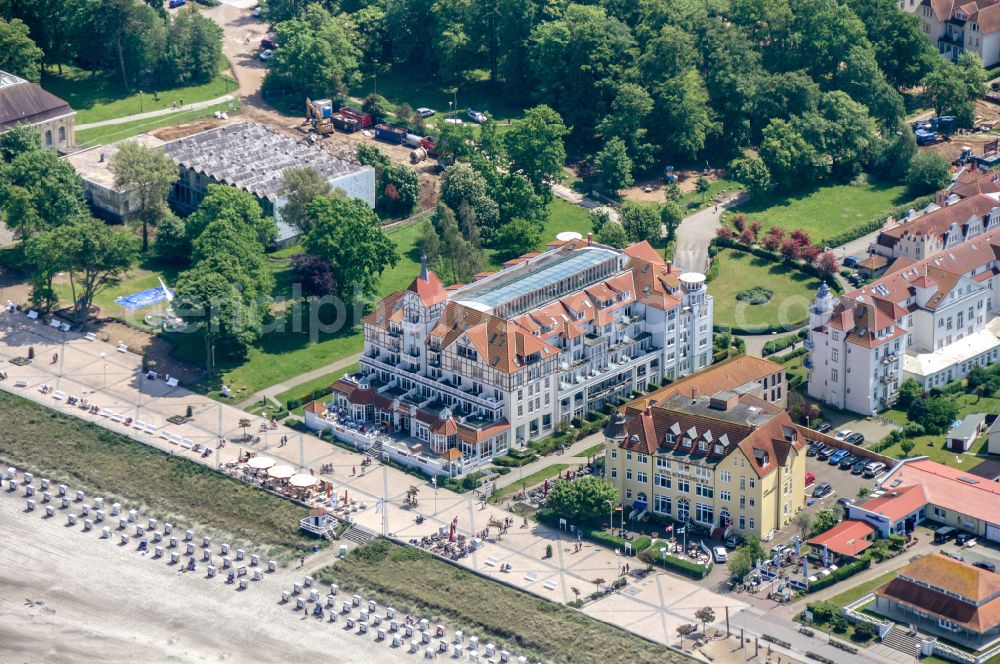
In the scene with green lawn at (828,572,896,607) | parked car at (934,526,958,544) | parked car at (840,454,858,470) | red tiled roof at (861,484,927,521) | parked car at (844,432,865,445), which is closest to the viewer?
green lawn at (828,572,896,607)

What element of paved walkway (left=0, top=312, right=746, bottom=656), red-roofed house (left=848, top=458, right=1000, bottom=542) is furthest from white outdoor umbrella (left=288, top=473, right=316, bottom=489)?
red-roofed house (left=848, top=458, right=1000, bottom=542)

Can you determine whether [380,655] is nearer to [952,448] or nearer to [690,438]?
[690,438]

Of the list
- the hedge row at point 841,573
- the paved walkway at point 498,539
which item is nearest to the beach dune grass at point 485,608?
the paved walkway at point 498,539

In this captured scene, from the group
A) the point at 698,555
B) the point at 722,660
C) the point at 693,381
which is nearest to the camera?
the point at 722,660

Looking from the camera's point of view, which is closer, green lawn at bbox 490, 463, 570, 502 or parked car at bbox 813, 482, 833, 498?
parked car at bbox 813, 482, 833, 498

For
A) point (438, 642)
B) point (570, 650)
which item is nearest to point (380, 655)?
point (438, 642)

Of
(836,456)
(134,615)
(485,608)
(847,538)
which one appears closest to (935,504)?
(847,538)

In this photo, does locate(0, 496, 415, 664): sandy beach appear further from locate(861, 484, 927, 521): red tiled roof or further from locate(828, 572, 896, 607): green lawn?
locate(861, 484, 927, 521): red tiled roof
